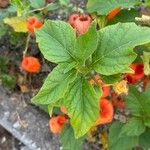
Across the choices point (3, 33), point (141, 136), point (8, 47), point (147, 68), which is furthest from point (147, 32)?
point (8, 47)

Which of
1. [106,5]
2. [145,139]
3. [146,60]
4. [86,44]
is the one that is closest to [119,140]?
[145,139]

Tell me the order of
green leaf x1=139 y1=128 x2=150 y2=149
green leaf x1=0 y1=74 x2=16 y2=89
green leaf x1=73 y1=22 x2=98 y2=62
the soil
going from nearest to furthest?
green leaf x1=73 y1=22 x2=98 y2=62 → green leaf x1=139 y1=128 x2=150 y2=149 → green leaf x1=0 y1=74 x2=16 y2=89 → the soil

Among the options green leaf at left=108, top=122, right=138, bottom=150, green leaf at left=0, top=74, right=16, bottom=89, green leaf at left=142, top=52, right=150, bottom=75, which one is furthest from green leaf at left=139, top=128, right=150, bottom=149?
green leaf at left=0, top=74, right=16, bottom=89

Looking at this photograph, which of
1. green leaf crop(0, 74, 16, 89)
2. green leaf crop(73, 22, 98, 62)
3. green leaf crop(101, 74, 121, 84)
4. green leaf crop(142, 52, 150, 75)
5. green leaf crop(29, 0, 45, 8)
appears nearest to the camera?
green leaf crop(73, 22, 98, 62)

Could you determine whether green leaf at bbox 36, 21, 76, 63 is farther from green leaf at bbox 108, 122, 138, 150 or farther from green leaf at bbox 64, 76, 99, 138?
green leaf at bbox 108, 122, 138, 150

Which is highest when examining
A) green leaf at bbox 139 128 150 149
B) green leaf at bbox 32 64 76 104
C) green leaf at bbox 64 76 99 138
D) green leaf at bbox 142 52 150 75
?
green leaf at bbox 32 64 76 104

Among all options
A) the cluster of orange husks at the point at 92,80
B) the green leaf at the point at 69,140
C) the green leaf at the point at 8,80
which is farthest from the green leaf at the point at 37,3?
the green leaf at the point at 69,140

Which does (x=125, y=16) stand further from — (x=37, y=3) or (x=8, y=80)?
(x=8, y=80)
